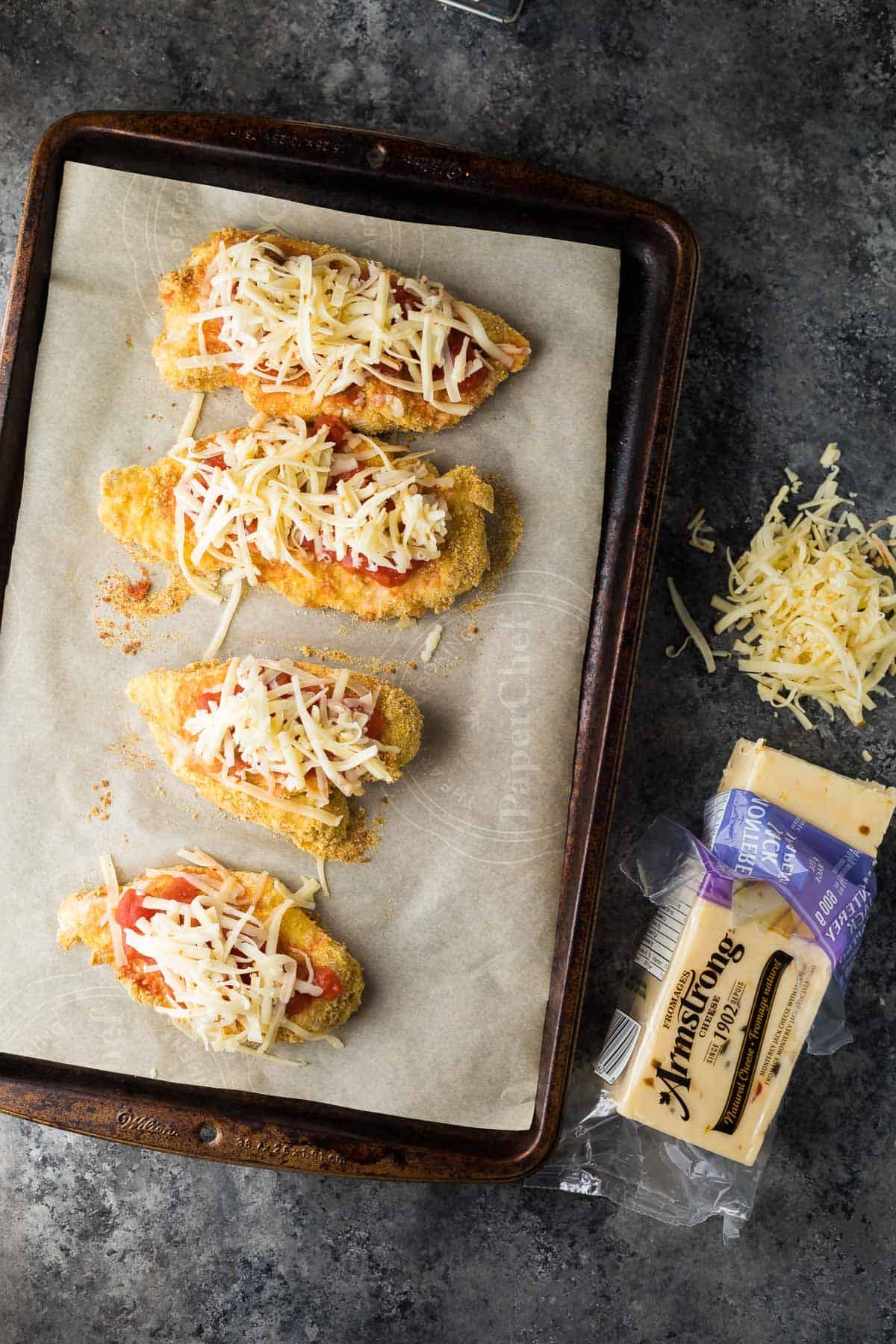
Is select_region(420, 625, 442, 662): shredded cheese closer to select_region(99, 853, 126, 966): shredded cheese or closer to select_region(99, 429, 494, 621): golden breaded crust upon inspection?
select_region(99, 429, 494, 621): golden breaded crust

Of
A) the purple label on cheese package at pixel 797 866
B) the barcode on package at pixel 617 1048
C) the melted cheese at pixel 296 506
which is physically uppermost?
the melted cheese at pixel 296 506

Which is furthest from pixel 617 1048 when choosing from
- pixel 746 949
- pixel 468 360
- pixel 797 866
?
pixel 468 360

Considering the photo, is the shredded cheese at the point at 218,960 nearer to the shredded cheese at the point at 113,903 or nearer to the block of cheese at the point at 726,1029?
the shredded cheese at the point at 113,903

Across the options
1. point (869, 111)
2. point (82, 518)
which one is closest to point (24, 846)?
point (82, 518)

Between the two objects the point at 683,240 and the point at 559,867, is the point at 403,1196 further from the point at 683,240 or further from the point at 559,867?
the point at 683,240

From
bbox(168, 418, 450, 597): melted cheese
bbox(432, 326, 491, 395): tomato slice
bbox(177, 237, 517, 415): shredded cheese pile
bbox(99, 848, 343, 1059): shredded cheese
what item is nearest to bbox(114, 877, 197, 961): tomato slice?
bbox(99, 848, 343, 1059): shredded cheese

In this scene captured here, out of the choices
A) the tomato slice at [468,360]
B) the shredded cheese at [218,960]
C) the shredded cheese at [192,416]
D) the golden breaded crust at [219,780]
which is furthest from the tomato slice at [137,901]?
the tomato slice at [468,360]

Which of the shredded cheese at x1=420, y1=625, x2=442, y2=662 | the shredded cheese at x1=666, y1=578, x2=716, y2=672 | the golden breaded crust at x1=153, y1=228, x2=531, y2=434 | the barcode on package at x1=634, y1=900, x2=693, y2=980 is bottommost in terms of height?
the barcode on package at x1=634, y1=900, x2=693, y2=980
